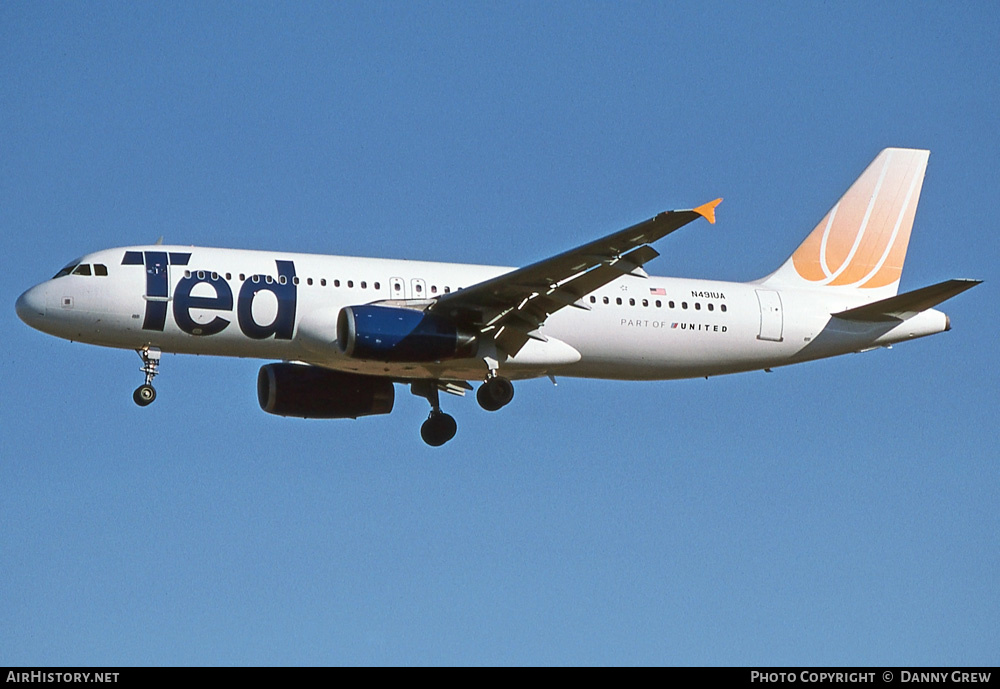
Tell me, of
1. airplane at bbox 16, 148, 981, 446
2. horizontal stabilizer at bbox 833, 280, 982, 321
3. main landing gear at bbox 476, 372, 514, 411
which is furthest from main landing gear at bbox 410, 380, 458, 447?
horizontal stabilizer at bbox 833, 280, 982, 321

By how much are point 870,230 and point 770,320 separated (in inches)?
239

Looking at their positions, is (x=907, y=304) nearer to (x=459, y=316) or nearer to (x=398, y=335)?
(x=459, y=316)

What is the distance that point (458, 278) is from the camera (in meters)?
38.2

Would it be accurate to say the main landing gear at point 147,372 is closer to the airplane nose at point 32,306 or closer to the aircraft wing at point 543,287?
the airplane nose at point 32,306

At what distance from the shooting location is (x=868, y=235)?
4431cm

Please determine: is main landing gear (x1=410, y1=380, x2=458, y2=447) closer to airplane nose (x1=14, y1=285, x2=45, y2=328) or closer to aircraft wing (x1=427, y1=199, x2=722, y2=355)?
aircraft wing (x1=427, y1=199, x2=722, y2=355)

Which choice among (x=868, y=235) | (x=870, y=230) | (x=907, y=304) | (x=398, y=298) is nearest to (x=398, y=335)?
(x=398, y=298)

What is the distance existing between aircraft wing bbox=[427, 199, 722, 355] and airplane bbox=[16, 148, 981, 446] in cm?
4

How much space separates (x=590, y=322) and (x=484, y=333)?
9.74 ft

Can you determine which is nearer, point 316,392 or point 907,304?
point 907,304

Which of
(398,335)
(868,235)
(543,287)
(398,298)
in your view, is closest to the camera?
(398,335)

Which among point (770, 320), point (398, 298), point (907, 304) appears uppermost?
point (770, 320)
